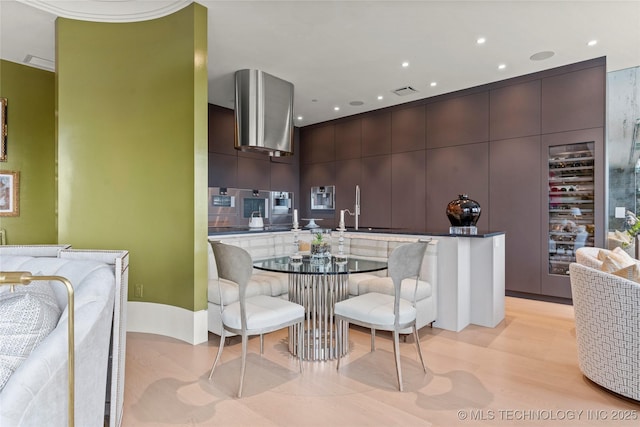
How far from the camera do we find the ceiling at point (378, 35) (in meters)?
3.14

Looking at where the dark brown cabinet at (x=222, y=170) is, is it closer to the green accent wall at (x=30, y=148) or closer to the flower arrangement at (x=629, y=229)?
the green accent wall at (x=30, y=148)

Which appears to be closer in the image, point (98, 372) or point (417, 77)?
point (98, 372)

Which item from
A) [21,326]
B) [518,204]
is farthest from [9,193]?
[518,204]

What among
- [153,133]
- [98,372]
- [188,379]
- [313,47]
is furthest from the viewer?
[313,47]

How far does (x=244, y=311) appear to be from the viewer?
88.7 inches

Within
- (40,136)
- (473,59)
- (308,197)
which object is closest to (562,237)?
(473,59)

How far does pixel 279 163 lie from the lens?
7.03 m

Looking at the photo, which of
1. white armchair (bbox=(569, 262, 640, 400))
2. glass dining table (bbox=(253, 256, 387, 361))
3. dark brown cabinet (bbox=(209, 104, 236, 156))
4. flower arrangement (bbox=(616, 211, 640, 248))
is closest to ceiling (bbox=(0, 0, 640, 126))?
dark brown cabinet (bbox=(209, 104, 236, 156))

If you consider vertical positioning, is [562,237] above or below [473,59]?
below

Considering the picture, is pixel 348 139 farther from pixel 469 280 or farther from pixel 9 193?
pixel 9 193

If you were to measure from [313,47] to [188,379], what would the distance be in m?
3.46

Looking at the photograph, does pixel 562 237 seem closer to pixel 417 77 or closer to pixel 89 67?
pixel 417 77

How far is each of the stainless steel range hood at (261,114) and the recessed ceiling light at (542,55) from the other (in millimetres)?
3088

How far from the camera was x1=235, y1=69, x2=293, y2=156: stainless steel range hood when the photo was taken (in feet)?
14.3
